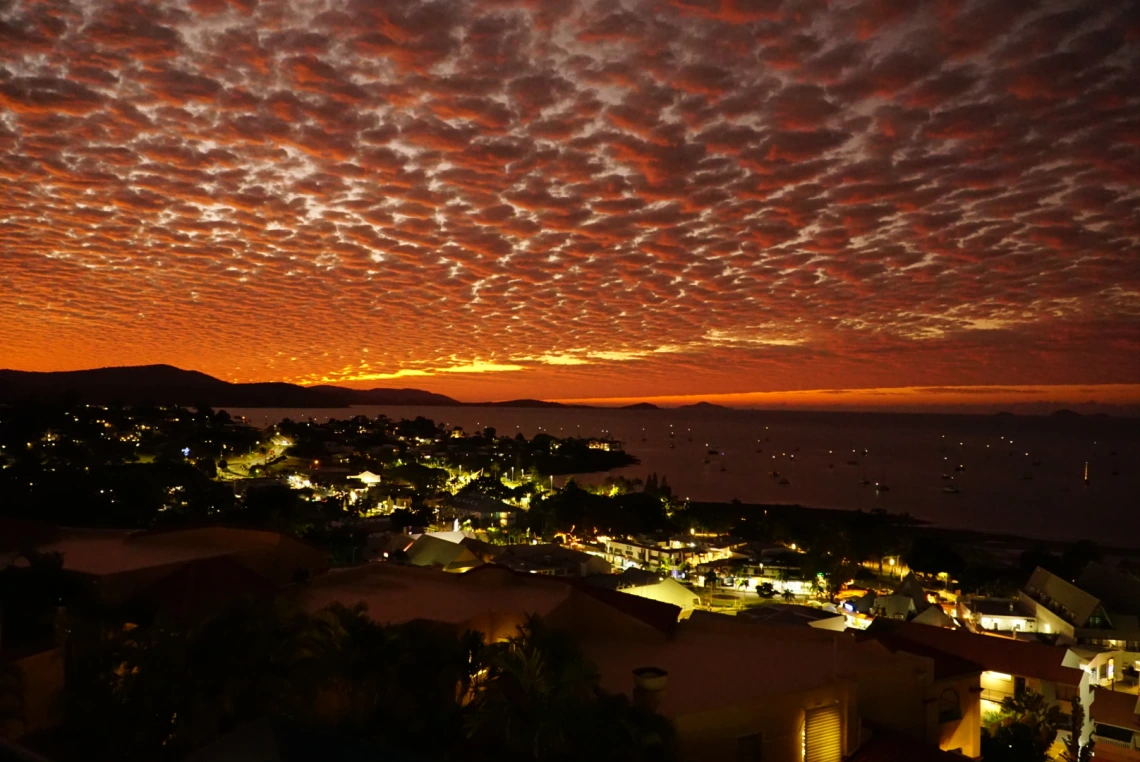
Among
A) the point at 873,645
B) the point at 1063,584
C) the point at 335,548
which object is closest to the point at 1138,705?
the point at 873,645

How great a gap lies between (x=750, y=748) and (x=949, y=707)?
13.8ft

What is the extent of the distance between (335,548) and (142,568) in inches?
462

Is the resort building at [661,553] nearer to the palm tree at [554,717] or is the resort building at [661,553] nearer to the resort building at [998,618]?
the resort building at [998,618]

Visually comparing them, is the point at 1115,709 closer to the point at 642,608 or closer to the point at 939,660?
the point at 939,660

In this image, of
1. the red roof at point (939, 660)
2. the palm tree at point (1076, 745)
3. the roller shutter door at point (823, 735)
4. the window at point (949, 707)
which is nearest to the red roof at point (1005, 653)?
the palm tree at point (1076, 745)

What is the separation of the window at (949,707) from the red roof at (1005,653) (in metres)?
3.61

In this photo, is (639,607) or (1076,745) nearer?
(639,607)

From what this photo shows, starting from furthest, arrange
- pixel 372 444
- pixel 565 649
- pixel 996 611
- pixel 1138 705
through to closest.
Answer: pixel 372 444 < pixel 996 611 < pixel 1138 705 < pixel 565 649

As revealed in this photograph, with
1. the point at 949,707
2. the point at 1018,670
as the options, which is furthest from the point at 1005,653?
the point at 949,707

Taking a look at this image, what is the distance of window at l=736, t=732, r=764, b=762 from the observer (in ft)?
25.3

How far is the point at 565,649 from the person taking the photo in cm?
715

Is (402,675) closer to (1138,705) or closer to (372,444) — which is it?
(1138,705)

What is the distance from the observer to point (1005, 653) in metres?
15.2

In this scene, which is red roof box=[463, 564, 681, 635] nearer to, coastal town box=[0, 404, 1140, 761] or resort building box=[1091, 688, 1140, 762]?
coastal town box=[0, 404, 1140, 761]
